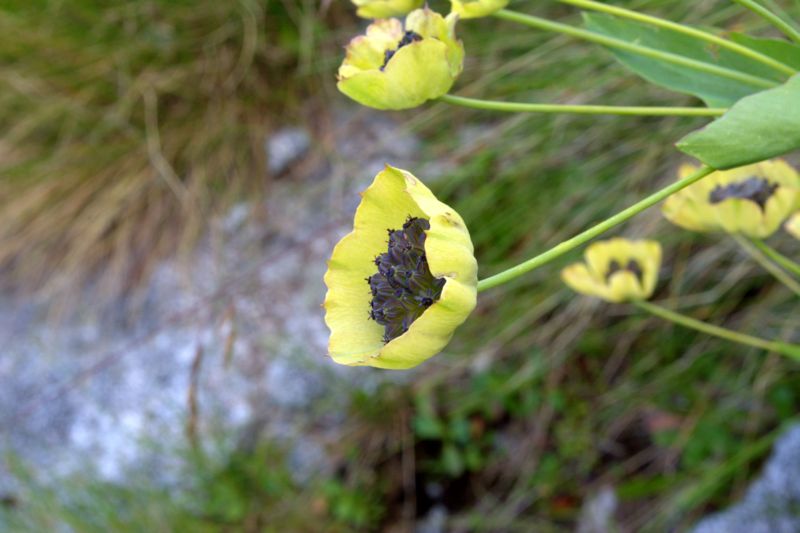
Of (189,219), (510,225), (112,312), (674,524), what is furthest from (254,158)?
(674,524)

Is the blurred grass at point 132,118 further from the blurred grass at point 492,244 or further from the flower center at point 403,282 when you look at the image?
the flower center at point 403,282

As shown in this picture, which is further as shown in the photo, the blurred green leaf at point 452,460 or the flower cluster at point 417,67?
the blurred green leaf at point 452,460

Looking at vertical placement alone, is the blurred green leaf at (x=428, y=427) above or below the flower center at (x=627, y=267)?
below

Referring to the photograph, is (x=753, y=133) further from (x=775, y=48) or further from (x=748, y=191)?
(x=748, y=191)

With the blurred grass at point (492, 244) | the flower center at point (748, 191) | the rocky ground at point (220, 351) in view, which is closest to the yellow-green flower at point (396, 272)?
the flower center at point (748, 191)

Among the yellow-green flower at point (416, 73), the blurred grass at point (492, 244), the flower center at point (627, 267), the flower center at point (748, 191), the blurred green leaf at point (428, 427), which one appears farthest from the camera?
the blurred green leaf at point (428, 427)

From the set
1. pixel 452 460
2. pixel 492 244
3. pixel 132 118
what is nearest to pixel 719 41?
pixel 492 244

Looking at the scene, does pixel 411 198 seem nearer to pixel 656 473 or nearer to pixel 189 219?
pixel 656 473
